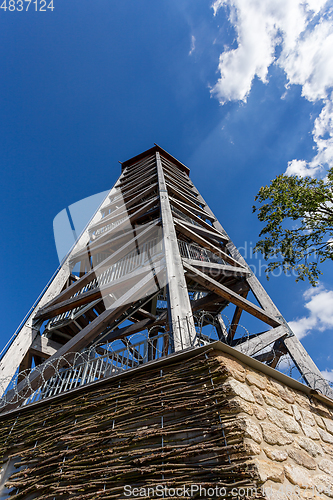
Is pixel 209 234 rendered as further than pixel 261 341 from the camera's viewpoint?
Yes

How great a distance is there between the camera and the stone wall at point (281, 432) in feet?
7.29

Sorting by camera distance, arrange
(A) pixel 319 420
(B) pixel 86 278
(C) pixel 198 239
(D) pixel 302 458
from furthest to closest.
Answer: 1. (C) pixel 198 239
2. (B) pixel 86 278
3. (A) pixel 319 420
4. (D) pixel 302 458

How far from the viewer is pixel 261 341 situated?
427cm

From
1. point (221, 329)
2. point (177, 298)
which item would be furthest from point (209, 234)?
point (177, 298)

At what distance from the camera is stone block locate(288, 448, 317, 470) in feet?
8.43

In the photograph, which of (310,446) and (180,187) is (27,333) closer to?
(310,446)

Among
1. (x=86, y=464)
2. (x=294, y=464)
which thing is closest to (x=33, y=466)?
(x=86, y=464)

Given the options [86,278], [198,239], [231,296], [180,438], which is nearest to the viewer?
[180,438]

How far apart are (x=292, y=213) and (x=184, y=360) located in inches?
302

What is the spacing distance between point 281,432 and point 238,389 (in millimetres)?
635

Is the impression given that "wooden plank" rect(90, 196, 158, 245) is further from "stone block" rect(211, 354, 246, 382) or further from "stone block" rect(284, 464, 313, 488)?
"stone block" rect(284, 464, 313, 488)

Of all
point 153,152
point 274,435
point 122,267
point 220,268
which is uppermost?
point 153,152

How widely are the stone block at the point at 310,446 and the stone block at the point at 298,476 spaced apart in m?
0.26

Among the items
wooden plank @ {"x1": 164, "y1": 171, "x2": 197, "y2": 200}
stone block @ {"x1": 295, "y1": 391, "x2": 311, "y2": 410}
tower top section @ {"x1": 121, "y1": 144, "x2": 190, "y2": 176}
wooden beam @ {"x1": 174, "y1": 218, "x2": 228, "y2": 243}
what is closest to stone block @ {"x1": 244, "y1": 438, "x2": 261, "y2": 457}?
stone block @ {"x1": 295, "y1": 391, "x2": 311, "y2": 410}
